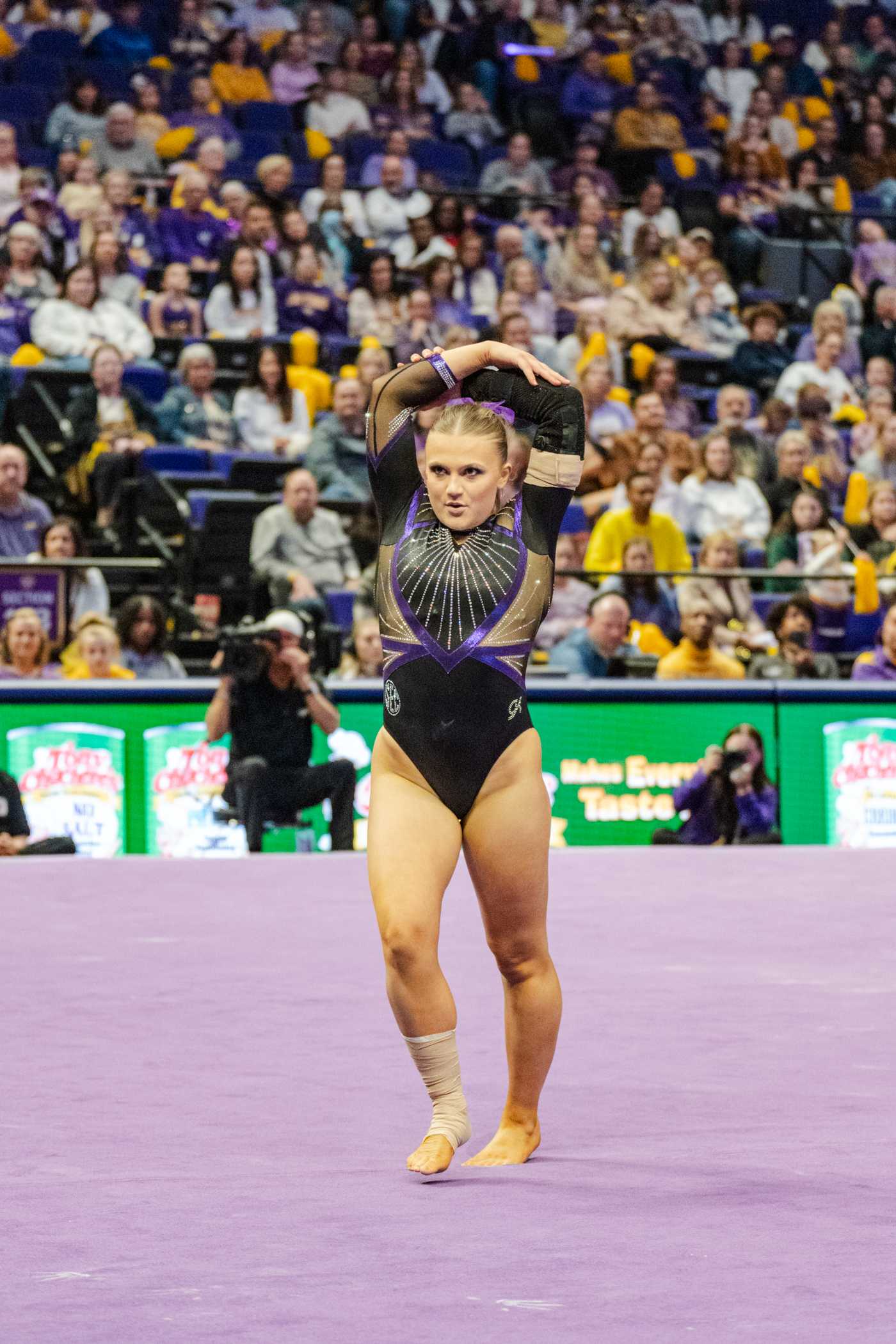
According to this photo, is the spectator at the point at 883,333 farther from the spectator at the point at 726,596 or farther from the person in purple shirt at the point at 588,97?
the spectator at the point at 726,596

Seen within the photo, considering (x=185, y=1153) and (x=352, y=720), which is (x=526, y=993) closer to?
(x=185, y=1153)

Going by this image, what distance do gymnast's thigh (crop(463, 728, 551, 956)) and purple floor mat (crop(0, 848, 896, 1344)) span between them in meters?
0.47

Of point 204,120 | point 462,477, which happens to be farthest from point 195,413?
point 462,477

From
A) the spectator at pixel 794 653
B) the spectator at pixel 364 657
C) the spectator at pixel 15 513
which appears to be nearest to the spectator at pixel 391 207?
the spectator at pixel 15 513

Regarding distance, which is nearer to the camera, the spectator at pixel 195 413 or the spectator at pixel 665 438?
the spectator at pixel 195 413

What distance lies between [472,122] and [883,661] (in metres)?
8.49

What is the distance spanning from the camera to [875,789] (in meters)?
10.4

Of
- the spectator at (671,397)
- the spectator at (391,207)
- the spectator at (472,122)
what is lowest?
the spectator at (671,397)

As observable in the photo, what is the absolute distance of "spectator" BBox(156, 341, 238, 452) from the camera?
13.2m

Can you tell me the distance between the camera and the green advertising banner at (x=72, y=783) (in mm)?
9664

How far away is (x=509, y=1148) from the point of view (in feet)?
13.5

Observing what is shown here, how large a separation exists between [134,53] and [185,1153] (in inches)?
543

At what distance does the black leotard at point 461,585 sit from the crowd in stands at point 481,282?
604 centimetres

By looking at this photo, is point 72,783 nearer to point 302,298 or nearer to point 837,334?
point 302,298
